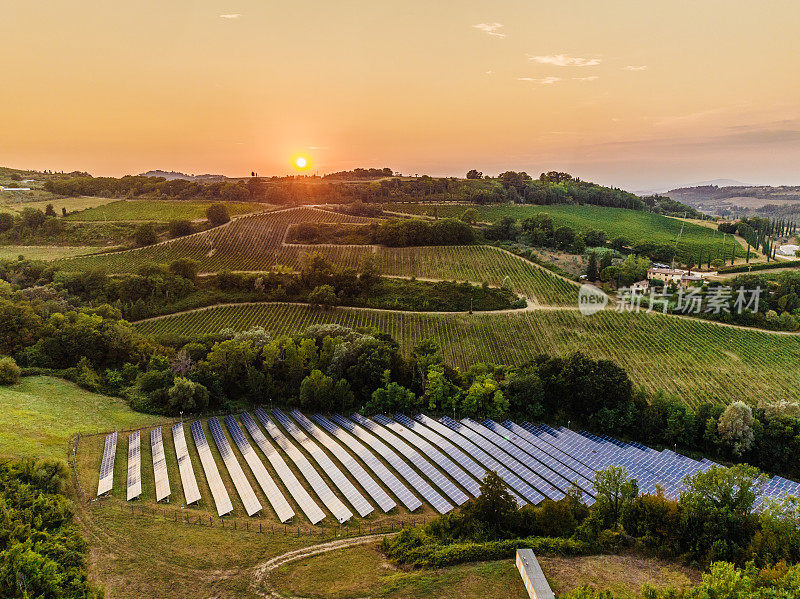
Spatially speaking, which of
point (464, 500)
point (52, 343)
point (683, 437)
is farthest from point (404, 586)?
point (52, 343)

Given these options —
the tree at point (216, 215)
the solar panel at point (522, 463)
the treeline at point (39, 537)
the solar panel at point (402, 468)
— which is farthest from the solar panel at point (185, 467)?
the tree at point (216, 215)

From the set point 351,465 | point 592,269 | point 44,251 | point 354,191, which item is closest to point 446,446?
point 351,465

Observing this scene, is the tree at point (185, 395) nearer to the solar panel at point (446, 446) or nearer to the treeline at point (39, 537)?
the treeline at point (39, 537)

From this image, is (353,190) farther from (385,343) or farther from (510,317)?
(385,343)

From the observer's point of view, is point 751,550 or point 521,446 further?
point 521,446

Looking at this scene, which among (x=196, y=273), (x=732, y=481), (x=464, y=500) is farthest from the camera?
(x=196, y=273)

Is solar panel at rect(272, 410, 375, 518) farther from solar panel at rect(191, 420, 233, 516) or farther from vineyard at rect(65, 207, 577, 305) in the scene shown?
vineyard at rect(65, 207, 577, 305)
